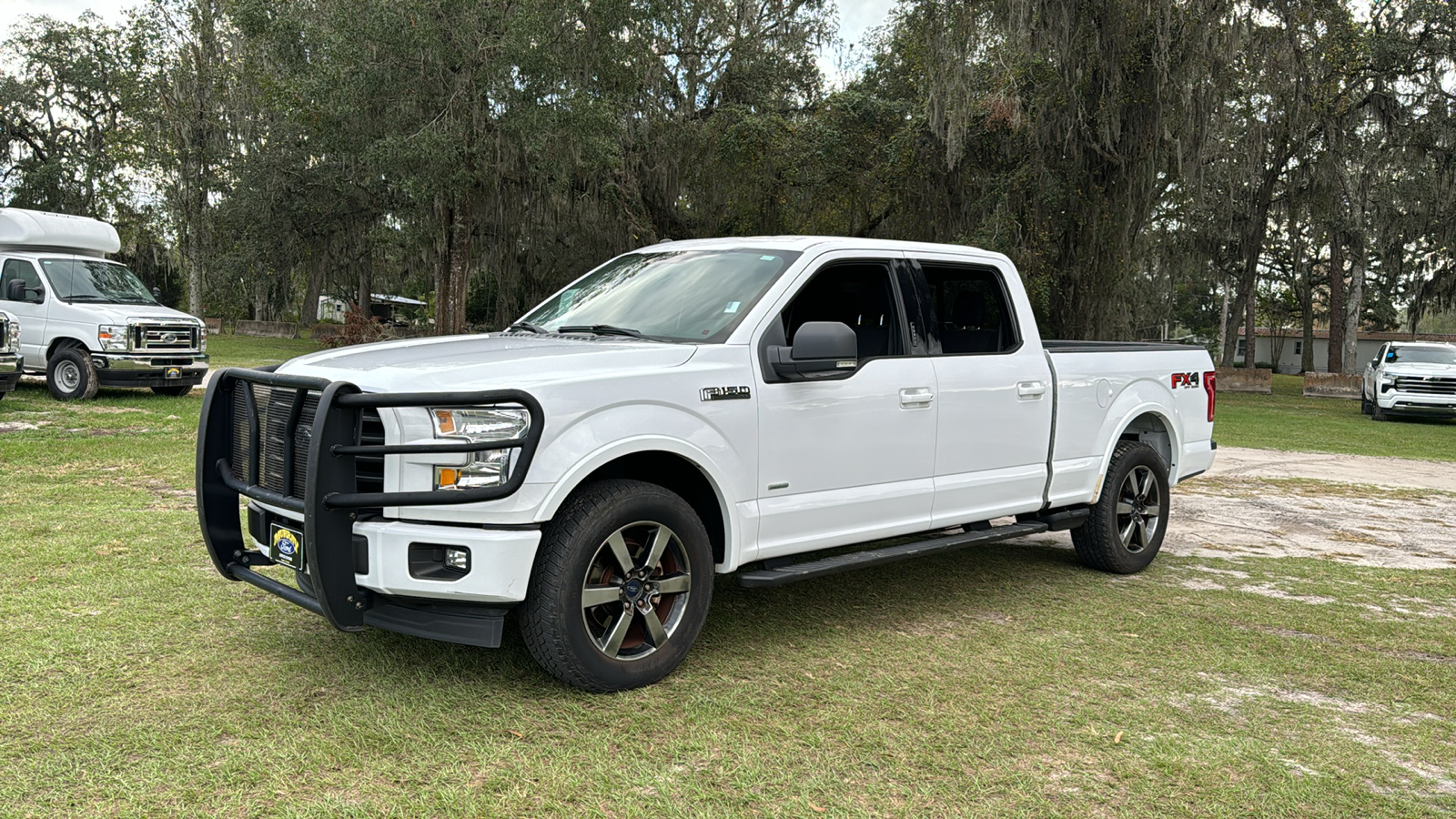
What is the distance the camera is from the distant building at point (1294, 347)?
2758 inches

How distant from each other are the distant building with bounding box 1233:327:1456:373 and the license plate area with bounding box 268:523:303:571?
237 feet

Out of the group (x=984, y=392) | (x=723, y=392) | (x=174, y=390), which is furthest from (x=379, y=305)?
(x=723, y=392)

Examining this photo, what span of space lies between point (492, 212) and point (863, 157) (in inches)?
380

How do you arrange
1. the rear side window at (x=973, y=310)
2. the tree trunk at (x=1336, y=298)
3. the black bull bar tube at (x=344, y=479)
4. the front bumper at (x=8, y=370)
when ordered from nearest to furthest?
the black bull bar tube at (x=344, y=479), the rear side window at (x=973, y=310), the front bumper at (x=8, y=370), the tree trunk at (x=1336, y=298)

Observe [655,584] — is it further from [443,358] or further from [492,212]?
[492,212]

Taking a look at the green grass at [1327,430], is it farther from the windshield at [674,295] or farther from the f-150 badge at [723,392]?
the f-150 badge at [723,392]

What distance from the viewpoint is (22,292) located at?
15.5 m

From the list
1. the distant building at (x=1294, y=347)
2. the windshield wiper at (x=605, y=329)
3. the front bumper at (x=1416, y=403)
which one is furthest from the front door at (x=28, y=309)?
the distant building at (x=1294, y=347)

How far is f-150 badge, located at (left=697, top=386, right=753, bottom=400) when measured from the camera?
15.1 feet

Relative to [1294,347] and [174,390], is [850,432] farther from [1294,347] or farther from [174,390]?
[1294,347]

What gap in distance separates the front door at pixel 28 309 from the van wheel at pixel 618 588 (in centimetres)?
1444

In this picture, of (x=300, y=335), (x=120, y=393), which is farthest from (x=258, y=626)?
(x=300, y=335)

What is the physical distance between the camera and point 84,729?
3850mm

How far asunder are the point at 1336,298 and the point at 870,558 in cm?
3734
